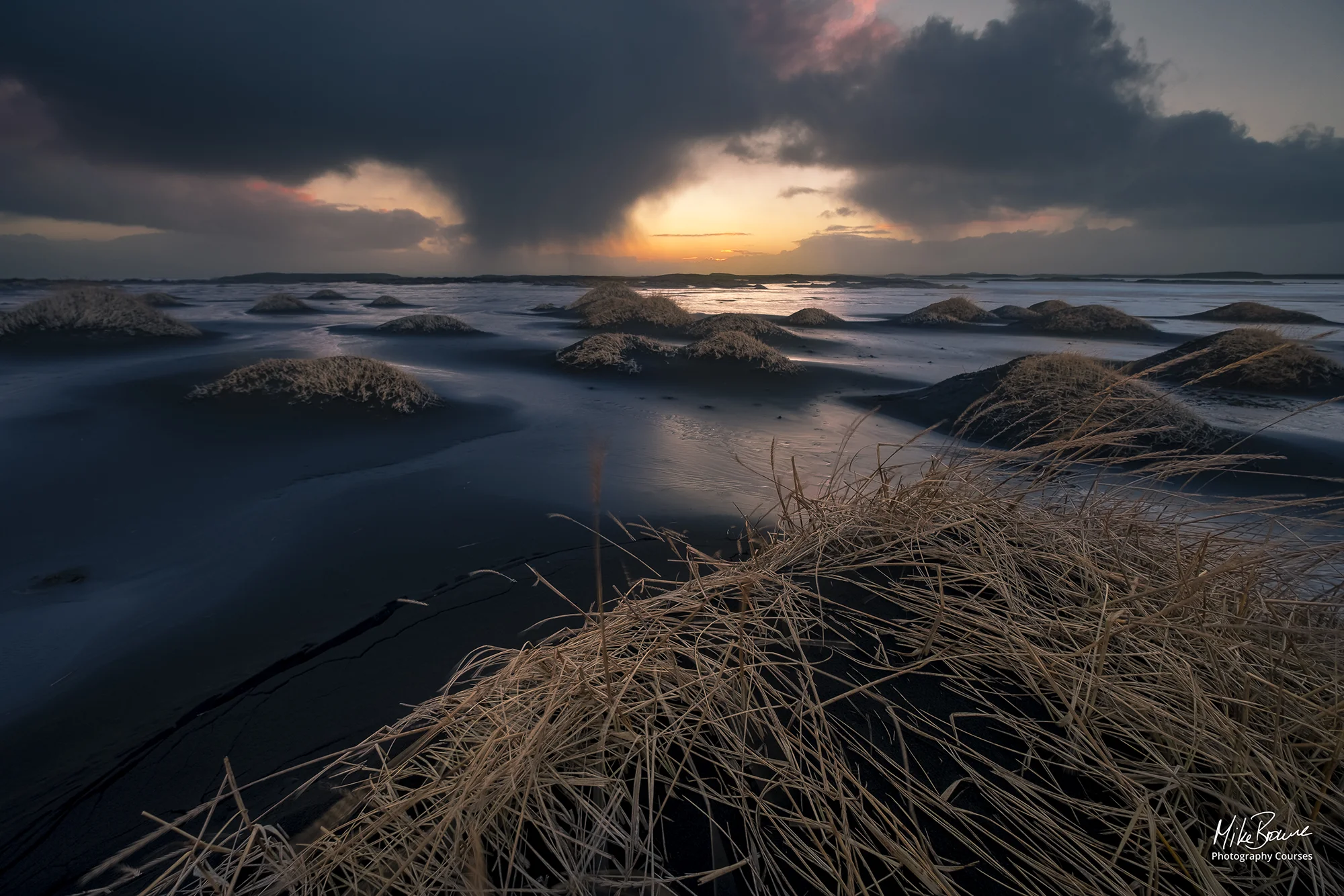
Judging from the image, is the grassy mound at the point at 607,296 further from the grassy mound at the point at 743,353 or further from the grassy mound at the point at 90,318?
the grassy mound at the point at 90,318

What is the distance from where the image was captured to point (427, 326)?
58.4ft

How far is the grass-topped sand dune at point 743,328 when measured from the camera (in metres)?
17.1

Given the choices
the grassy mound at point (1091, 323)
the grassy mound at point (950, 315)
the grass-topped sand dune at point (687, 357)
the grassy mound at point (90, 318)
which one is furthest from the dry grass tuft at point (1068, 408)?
the grassy mound at point (90, 318)

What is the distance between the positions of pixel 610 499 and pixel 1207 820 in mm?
4142

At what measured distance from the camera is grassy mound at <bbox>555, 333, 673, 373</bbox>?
11695 millimetres

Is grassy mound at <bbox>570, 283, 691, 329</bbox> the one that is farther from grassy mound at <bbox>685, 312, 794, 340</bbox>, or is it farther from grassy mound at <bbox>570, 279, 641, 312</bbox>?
grassy mound at <bbox>685, 312, 794, 340</bbox>

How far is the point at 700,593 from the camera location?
2.02 meters

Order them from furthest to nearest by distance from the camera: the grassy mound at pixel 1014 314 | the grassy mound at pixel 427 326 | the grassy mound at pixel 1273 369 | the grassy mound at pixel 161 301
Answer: the grassy mound at pixel 161 301, the grassy mound at pixel 1014 314, the grassy mound at pixel 427 326, the grassy mound at pixel 1273 369

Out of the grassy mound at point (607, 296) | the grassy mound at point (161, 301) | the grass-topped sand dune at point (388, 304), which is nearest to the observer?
the grassy mound at point (607, 296)

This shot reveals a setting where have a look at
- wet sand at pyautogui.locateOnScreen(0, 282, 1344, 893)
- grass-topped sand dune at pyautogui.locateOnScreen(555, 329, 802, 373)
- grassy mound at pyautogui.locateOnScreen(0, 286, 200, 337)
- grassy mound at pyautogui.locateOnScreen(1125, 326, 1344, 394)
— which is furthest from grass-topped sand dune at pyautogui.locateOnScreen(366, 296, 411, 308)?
grassy mound at pyautogui.locateOnScreen(1125, 326, 1344, 394)

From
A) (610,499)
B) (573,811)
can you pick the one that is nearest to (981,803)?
(573,811)

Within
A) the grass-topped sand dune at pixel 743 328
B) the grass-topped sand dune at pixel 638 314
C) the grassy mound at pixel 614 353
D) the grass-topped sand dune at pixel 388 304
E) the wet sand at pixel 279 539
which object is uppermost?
the grass-topped sand dune at pixel 388 304

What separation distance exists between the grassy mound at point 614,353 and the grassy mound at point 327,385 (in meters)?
4.33

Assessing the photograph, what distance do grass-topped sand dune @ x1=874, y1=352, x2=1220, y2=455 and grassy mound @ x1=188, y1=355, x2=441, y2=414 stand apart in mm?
7039
